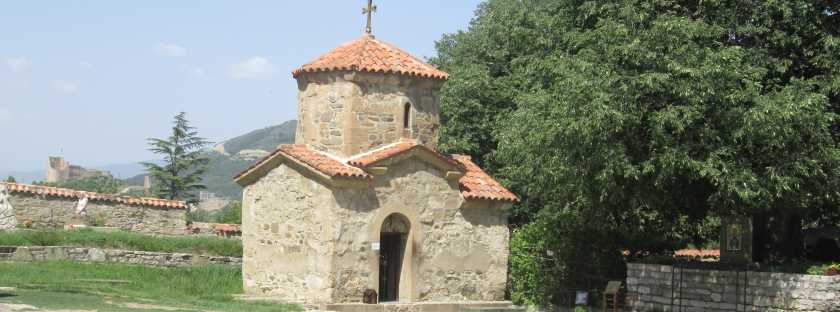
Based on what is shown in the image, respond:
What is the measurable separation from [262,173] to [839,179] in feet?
46.1

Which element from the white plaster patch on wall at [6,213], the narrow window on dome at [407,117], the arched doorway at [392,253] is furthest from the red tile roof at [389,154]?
the white plaster patch on wall at [6,213]

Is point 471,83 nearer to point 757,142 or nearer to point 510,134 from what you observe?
point 510,134

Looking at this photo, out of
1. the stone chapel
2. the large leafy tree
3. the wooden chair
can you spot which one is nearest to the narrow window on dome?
the stone chapel

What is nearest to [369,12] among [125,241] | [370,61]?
[370,61]

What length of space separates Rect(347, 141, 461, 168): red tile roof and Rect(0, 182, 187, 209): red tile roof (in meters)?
13.1

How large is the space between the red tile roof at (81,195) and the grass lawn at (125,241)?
2.60 m

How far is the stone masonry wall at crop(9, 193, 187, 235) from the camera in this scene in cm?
3215

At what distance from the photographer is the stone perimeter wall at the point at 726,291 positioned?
1936 cm

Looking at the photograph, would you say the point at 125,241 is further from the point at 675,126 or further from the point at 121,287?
the point at 675,126

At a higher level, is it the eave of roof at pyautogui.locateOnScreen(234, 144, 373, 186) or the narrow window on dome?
the narrow window on dome

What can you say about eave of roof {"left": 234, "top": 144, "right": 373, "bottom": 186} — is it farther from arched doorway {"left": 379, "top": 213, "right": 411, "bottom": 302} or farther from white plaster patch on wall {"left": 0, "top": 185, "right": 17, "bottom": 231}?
white plaster patch on wall {"left": 0, "top": 185, "right": 17, "bottom": 231}

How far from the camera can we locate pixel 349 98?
24.6 metres

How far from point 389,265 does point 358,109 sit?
13.9 feet

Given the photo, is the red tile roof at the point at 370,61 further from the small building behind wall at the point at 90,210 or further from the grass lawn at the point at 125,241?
the small building behind wall at the point at 90,210
